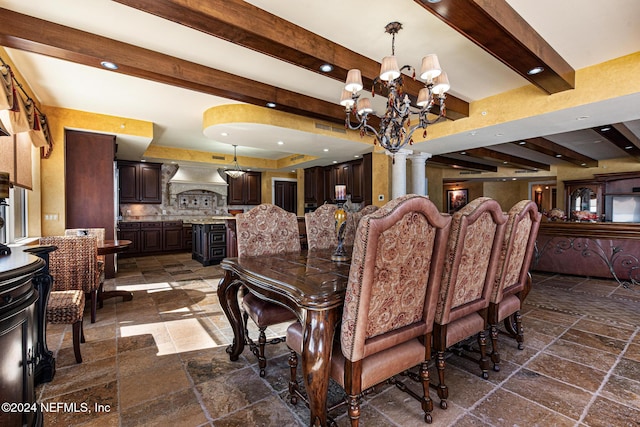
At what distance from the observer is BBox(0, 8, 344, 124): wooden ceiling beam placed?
235 cm

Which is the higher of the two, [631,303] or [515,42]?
[515,42]

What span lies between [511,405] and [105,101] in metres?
5.53

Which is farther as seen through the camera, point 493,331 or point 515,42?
point 515,42

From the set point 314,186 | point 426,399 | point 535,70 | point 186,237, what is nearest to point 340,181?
point 314,186

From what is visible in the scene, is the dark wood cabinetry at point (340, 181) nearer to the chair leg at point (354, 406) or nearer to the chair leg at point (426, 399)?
the chair leg at point (426, 399)

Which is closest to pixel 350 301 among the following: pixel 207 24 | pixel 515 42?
pixel 207 24

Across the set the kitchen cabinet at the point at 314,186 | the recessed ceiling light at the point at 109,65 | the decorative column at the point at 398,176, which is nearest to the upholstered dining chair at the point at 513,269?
the decorative column at the point at 398,176

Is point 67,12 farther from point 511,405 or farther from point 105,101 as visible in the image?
point 511,405

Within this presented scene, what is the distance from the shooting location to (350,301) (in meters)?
1.24

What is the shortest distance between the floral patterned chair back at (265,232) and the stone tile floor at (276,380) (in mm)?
837

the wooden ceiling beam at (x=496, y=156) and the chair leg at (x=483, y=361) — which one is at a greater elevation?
the wooden ceiling beam at (x=496, y=156)

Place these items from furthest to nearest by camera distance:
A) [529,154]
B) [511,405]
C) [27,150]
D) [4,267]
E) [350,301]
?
[529,154] → [27,150] → [511,405] → [350,301] → [4,267]

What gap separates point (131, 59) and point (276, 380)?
3.11 metres

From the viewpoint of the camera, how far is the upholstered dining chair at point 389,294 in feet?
3.94
